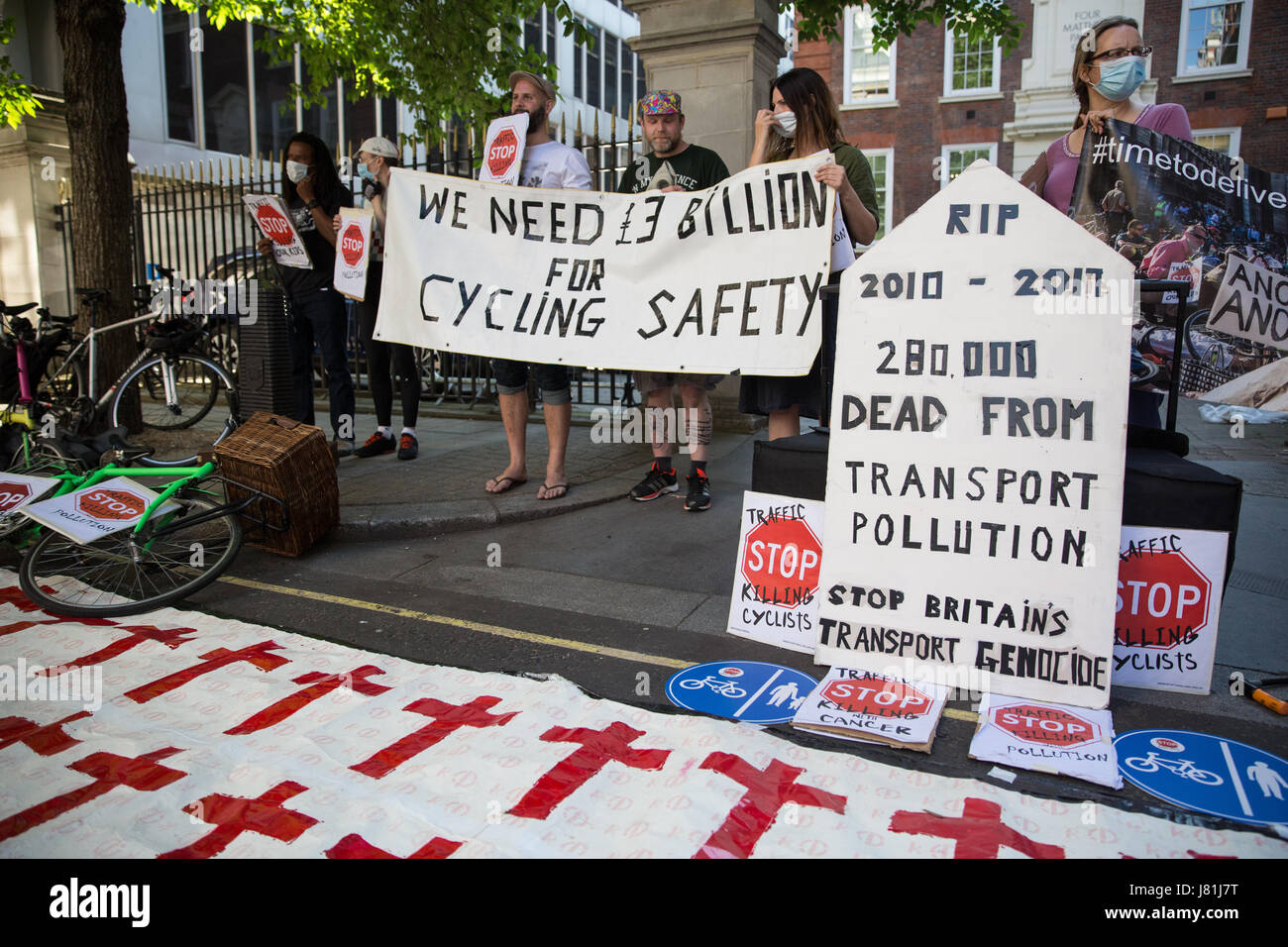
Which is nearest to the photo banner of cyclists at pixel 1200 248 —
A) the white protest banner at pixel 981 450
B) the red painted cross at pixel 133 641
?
the white protest banner at pixel 981 450

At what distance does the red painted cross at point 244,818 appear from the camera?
2.06 meters

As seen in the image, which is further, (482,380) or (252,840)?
(482,380)

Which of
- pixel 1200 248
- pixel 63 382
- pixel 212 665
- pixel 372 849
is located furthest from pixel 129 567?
pixel 1200 248

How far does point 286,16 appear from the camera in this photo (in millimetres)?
10953

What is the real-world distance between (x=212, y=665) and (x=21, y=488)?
7.01 feet

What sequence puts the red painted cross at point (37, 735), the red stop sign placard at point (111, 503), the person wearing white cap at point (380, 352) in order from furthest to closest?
the person wearing white cap at point (380, 352) < the red stop sign placard at point (111, 503) < the red painted cross at point (37, 735)

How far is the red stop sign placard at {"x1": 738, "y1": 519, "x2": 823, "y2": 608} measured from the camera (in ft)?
11.0

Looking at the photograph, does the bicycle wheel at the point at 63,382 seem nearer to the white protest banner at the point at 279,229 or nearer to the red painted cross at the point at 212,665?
the white protest banner at the point at 279,229

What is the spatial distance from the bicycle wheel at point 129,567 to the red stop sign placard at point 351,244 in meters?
2.39

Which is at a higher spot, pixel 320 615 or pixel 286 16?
pixel 286 16

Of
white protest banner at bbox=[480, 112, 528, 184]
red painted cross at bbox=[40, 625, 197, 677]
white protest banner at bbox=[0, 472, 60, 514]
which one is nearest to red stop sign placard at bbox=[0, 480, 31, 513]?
white protest banner at bbox=[0, 472, 60, 514]
